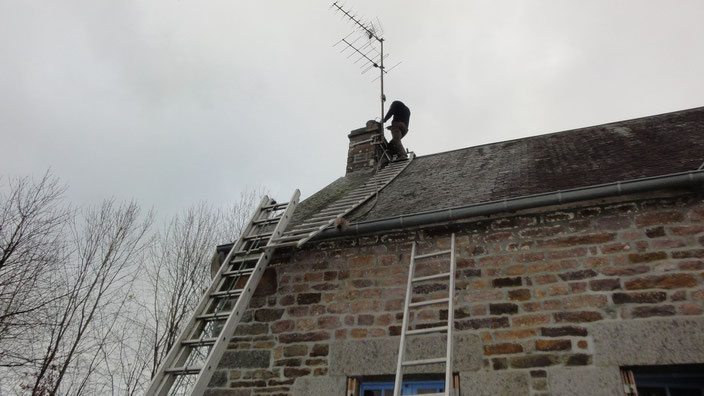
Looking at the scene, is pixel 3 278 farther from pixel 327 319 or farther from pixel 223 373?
pixel 327 319

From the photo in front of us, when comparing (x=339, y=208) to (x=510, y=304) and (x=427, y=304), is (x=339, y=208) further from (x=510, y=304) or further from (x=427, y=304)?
(x=510, y=304)

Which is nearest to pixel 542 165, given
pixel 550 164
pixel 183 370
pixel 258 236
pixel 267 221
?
pixel 550 164

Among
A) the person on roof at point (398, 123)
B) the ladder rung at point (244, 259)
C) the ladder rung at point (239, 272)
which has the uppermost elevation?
the person on roof at point (398, 123)

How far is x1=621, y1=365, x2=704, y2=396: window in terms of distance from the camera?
3125mm

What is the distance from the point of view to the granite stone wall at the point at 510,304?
3.27 meters

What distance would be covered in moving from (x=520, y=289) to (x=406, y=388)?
49.5 inches

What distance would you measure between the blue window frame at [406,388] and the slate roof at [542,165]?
1.62 metres

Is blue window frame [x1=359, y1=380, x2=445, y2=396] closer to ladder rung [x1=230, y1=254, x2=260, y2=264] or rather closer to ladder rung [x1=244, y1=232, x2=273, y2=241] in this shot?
ladder rung [x1=230, y1=254, x2=260, y2=264]

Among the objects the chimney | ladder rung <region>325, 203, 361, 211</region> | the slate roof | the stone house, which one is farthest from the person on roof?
the stone house

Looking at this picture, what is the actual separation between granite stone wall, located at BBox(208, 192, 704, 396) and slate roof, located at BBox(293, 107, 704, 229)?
462 millimetres

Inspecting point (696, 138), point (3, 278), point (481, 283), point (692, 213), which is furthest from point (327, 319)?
point (3, 278)

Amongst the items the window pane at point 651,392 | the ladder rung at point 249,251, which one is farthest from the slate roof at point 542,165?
the window pane at point 651,392

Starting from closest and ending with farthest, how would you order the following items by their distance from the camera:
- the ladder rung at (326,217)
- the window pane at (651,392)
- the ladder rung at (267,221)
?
the window pane at (651,392), the ladder rung at (326,217), the ladder rung at (267,221)

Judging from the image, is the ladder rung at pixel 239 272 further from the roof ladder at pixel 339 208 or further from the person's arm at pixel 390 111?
the person's arm at pixel 390 111
